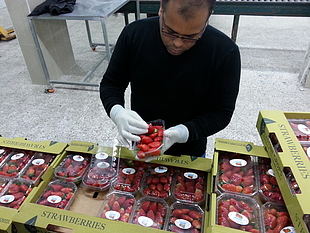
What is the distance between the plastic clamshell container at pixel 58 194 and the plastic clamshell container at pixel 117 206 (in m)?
0.14

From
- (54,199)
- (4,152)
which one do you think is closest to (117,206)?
(54,199)

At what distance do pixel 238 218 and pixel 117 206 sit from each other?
0.44 m

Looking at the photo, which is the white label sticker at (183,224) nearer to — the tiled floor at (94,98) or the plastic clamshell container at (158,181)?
the plastic clamshell container at (158,181)

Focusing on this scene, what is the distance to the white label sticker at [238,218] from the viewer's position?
0.85 meters

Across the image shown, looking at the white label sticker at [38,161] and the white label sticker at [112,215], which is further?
the white label sticker at [38,161]

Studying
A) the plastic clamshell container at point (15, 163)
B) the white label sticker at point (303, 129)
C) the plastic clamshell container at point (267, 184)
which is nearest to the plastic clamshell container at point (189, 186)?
the plastic clamshell container at point (267, 184)

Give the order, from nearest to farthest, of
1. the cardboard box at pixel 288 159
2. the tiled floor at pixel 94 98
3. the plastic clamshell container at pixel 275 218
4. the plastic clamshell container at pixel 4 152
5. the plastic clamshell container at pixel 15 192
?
the cardboard box at pixel 288 159, the plastic clamshell container at pixel 275 218, the plastic clamshell container at pixel 15 192, the plastic clamshell container at pixel 4 152, the tiled floor at pixel 94 98

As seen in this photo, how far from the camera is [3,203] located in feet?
3.09

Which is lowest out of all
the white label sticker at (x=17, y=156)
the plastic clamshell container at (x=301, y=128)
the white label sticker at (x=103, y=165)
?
the white label sticker at (x=103, y=165)

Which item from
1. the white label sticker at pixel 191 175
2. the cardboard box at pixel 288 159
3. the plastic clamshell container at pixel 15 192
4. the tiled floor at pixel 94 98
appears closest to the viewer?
the cardboard box at pixel 288 159

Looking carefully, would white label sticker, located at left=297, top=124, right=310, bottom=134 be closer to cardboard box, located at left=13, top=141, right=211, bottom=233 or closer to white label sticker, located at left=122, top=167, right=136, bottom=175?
cardboard box, located at left=13, top=141, right=211, bottom=233

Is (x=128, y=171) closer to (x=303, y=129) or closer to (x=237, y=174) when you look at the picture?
(x=237, y=174)

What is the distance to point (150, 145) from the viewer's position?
993 millimetres

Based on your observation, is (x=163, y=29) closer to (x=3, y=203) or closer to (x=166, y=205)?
(x=166, y=205)
